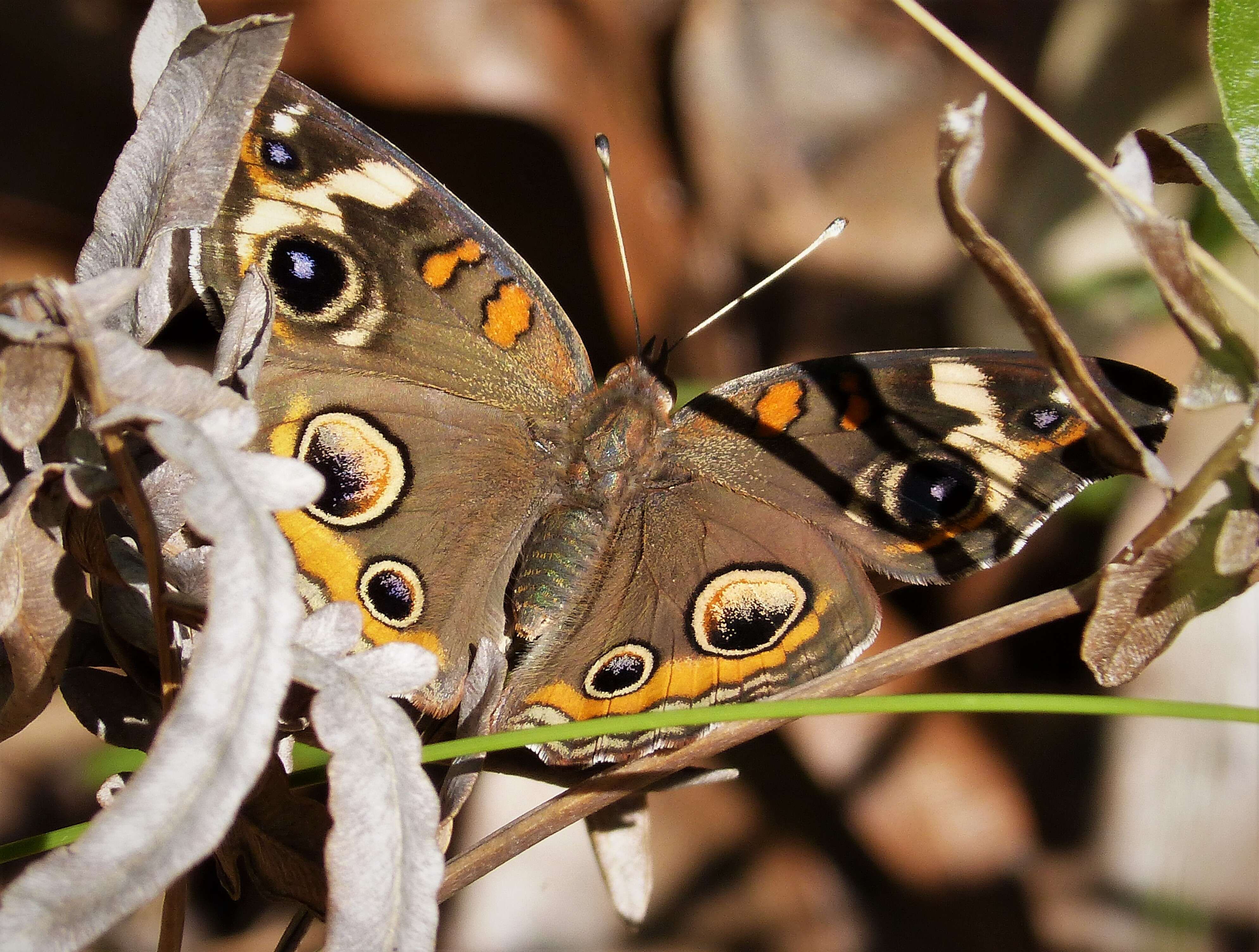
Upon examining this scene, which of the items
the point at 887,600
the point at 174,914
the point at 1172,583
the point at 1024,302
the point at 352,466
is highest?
the point at 1024,302

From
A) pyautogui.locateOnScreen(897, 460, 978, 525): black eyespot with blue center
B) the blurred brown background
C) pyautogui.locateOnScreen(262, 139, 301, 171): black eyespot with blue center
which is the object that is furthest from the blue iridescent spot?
the blurred brown background

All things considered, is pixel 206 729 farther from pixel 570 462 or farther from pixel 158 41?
pixel 570 462

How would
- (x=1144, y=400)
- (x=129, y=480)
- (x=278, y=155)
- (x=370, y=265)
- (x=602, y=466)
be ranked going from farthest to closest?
1. (x=602, y=466)
2. (x=370, y=265)
3. (x=278, y=155)
4. (x=1144, y=400)
5. (x=129, y=480)

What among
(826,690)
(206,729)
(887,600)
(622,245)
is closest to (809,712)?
(826,690)

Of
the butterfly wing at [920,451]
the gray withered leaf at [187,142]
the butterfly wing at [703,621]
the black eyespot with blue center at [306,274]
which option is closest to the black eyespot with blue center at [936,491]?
the butterfly wing at [920,451]

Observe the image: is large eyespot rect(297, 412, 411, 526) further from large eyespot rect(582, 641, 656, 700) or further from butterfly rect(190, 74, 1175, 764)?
large eyespot rect(582, 641, 656, 700)

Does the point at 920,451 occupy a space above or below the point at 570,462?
above

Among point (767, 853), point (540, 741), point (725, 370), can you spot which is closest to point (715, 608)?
point (540, 741)
